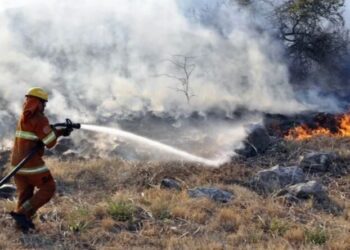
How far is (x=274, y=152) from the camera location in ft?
31.5

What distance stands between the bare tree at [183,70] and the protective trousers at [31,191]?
8.84 metres

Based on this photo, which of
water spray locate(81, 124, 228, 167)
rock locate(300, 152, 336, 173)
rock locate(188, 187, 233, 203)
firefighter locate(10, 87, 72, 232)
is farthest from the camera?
water spray locate(81, 124, 228, 167)

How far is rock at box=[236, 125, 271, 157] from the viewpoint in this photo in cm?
961

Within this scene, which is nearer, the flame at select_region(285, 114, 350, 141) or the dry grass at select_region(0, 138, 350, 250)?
the dry grass at select_region(0, 138, 350, 250)

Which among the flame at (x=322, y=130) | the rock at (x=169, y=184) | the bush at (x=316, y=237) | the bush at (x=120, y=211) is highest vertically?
the flame at (x=322, y=130)

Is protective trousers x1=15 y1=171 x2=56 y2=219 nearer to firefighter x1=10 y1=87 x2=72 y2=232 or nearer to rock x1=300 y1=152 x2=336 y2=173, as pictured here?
firefighter x1=10 y1=87 x2=72 y2=232

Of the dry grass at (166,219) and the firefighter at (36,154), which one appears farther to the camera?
the firefighter at (36,154)

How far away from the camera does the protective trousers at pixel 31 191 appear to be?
18.6 feet

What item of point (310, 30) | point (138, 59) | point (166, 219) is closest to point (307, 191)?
point (166, 219)

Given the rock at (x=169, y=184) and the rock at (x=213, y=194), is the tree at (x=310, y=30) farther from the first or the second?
the rock at (x=213, y=194)

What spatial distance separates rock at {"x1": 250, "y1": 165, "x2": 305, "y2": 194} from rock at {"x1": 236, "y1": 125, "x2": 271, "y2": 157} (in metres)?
1.58

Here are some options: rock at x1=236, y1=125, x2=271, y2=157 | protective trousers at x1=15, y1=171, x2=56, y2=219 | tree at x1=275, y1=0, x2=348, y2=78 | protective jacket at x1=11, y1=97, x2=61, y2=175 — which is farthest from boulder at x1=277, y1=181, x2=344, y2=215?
tree at x1=275, y1=0, x2=348, y2=78

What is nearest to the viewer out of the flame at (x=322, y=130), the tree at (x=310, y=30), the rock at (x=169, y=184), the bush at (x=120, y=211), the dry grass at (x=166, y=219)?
the dry grass at (x=166, y=219)

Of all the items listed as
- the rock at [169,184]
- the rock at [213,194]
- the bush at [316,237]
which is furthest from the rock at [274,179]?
the bush at [316,237]
